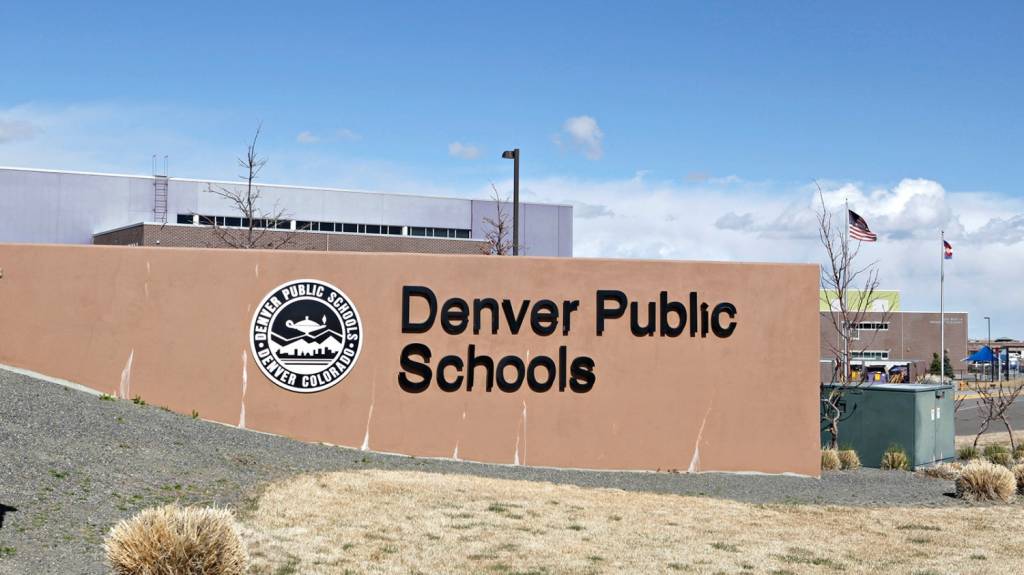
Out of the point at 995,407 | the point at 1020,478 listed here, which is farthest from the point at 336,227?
the point at 1020,478

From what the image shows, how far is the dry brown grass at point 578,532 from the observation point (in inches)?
467

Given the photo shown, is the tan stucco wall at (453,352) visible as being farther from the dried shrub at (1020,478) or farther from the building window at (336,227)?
the building window at (336,227)

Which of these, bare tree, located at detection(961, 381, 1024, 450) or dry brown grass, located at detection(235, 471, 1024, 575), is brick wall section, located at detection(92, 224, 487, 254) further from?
dry brown grass, located at detection(235, 471, 1024, 575)

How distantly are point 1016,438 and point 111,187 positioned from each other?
4595cm

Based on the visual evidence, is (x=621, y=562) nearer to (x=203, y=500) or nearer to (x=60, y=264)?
(x=203, y=500)

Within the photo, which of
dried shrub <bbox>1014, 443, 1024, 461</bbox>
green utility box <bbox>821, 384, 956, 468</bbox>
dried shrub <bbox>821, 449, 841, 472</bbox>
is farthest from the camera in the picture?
dried shrub <bbox>1014, 443, 1024, 461</bbox>

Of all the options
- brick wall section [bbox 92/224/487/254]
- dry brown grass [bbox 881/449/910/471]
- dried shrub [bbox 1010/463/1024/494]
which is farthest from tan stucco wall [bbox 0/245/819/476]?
Result: brick wall section [bbox 92/224/487/254]

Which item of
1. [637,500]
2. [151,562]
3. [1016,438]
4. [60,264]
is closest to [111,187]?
[60,264]

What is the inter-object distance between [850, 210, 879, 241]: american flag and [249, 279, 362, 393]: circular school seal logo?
50.0 ft

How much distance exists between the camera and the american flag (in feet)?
95.0

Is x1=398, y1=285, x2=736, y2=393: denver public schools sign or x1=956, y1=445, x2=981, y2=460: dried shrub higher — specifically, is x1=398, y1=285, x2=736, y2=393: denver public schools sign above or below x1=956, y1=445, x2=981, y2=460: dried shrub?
above

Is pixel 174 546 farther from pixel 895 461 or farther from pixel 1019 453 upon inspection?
pixel 1019 453

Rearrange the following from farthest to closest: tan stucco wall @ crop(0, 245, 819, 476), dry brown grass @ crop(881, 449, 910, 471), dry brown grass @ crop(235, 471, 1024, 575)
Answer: dry brown grass @ crop(881, 449, 910, 471) < tan stucco wall @ crop(0, 245, 819, 476) < dry brown grass @ crop(235, 471, 1024, 575)

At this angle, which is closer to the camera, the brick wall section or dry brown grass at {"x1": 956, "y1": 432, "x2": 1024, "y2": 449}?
dry brown grass at {"x1": 956, "y1": 432, "x2": 1024, "y2": 449}
